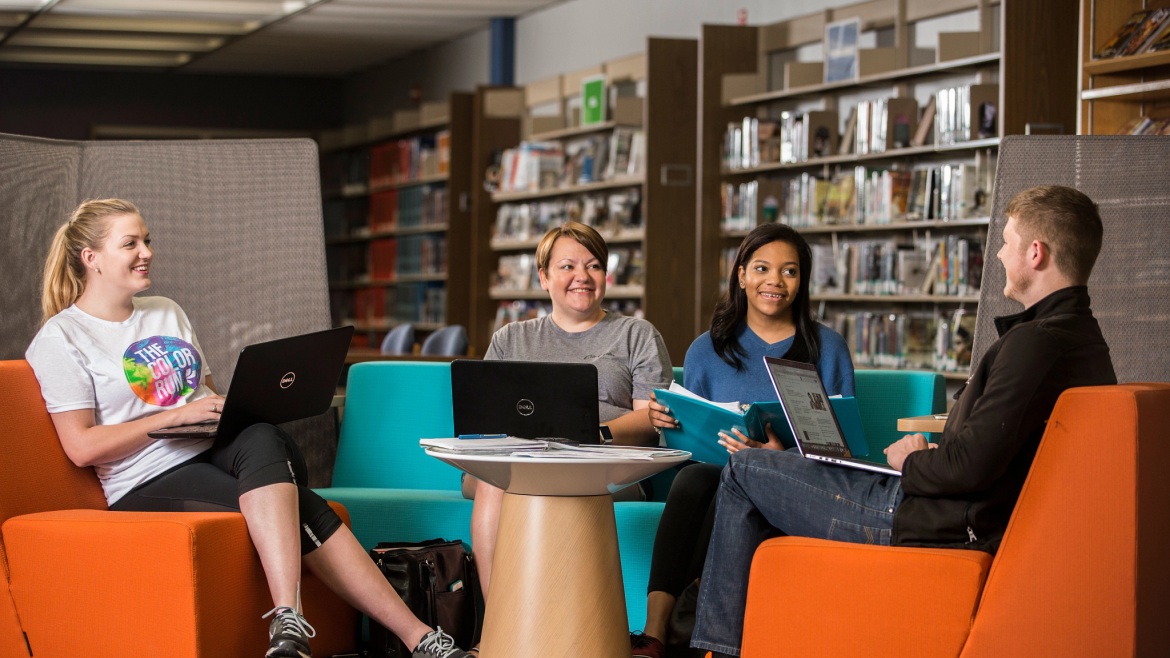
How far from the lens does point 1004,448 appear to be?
5.96 feet

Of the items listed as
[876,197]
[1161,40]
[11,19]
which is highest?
[11,19]

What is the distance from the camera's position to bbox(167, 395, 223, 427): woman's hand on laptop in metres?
2.36

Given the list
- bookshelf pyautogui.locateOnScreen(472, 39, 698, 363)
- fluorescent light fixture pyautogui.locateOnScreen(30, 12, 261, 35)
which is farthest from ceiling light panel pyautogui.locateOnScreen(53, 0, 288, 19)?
bookshelf pyautogui.locateOnScreen(472, 39, 698, 363)

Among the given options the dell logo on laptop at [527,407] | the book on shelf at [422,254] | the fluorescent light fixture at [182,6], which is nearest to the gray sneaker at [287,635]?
the dell logo on laptop at [527,407]

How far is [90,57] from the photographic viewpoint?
9484 mm

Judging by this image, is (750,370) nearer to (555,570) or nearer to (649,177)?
(555,570)

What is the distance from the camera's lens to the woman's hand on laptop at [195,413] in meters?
2.36

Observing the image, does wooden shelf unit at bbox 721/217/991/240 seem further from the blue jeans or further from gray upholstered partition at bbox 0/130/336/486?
the blue jeans

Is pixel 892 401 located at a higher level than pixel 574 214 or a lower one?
lower

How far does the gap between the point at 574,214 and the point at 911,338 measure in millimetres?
2463

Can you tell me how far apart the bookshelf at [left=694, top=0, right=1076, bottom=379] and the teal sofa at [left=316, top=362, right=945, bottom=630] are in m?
1.73

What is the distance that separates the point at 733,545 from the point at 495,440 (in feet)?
1.64

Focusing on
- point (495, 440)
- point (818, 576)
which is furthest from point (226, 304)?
point (818, 576)

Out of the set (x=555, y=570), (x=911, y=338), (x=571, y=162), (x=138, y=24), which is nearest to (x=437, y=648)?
(x=555, y=570)
